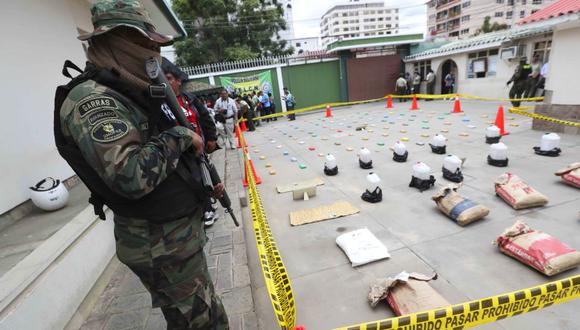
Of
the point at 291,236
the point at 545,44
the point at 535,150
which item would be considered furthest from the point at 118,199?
the point at 545,44

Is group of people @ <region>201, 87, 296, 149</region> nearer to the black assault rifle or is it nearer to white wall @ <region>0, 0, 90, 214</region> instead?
white wall @ <region>0, 0, 90, 214</region>

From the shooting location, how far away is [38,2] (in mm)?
3883

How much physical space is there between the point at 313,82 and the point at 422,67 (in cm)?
656

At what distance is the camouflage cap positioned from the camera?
1.26m

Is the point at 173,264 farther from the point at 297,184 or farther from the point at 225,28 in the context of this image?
the point at 225,28

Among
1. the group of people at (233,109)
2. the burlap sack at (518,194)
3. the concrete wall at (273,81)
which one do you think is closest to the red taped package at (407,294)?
the burlap sack at (518,194)

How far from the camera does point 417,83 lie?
15883 millimetres

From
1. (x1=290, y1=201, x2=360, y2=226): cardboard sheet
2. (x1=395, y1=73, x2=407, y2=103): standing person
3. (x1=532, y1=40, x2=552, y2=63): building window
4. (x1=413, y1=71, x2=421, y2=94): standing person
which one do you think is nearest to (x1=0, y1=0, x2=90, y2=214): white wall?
(x1=290, y1=201, x2=360, y2=226): cardboard sheet

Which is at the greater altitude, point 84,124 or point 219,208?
point 84,124

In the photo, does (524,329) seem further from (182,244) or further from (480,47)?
(480,47)

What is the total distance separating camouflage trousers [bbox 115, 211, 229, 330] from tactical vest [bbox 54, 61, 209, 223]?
76 mm

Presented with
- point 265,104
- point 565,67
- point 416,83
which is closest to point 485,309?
point 565,67

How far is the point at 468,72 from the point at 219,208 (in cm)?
1424

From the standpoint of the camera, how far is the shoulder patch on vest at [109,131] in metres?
1.14
